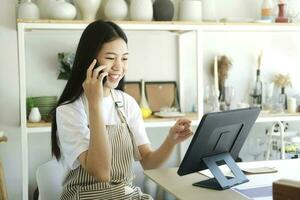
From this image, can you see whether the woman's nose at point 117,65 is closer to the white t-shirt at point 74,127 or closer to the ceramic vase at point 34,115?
the white t-shirt at point 74,127

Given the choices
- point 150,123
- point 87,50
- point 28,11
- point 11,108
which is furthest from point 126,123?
point 11,108

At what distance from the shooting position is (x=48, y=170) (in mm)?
1946

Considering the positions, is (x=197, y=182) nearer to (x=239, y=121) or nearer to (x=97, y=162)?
(x=239, y=121)

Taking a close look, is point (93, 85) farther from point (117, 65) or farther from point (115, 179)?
point (115, 179)

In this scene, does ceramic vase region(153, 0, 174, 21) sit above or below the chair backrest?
above

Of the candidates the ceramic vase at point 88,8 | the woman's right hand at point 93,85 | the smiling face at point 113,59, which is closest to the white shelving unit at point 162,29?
the ceramic vase at point 88,8

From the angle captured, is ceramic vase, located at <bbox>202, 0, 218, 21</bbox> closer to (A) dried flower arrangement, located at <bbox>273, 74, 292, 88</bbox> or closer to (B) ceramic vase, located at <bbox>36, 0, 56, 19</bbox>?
(A) dried flower arrangement, located at <bbox>273, 74, 292, 88</bbox>

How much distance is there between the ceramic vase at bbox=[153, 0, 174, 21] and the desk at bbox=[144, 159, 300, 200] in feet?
4.57

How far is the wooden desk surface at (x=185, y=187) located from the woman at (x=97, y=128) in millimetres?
107

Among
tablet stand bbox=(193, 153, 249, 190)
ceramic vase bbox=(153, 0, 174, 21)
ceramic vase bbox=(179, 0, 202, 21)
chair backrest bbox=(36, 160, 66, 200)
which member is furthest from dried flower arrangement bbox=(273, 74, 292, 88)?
chair backrest bbox=(36, 160, 66, 200)

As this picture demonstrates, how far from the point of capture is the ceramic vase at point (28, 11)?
287 cm

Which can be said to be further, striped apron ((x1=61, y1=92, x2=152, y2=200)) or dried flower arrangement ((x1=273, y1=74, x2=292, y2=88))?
dried flower arrangement ((x1=273, y1=74, x2=292, y2=88))

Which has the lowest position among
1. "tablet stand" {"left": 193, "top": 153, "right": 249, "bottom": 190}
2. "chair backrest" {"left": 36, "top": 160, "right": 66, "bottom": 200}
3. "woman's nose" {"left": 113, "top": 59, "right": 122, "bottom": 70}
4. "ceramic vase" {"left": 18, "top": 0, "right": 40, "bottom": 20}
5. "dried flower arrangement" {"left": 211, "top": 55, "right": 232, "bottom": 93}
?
"chair backrest" {"left": 36, "top": 160, "right": 66, "bottom": 200}

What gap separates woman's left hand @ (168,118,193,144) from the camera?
5.88 ft
